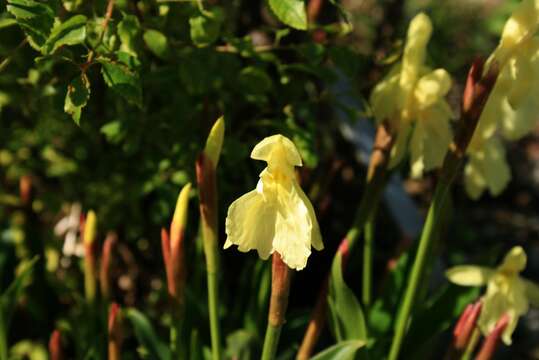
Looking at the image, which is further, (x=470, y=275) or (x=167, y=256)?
(x=470, y=275)

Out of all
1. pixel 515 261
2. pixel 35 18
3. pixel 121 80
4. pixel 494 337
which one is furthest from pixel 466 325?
pixel 35 18

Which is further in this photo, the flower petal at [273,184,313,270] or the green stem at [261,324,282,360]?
the green stem at [261,324,282,360]

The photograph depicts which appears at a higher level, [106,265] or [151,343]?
[106,265]

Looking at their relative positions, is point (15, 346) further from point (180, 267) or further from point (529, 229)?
point (529, 229)

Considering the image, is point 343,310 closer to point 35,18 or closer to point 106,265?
point 106,265

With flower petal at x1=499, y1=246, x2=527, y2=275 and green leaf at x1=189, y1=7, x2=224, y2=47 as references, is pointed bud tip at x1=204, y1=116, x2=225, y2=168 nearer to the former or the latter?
green leaf at x1=189, y1=7, x2=224, y2=47

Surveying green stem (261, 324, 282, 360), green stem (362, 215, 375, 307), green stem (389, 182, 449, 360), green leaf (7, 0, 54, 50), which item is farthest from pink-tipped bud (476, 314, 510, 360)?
green leaf (7, 0, 54, 50)
